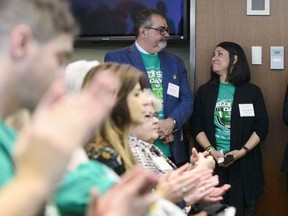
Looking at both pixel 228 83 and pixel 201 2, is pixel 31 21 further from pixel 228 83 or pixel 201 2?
Result: pixel 201 2

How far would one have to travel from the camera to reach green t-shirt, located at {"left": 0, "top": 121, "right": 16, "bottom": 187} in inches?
32.0

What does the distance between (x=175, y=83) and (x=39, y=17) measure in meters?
3.22

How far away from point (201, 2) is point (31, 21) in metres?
3.72

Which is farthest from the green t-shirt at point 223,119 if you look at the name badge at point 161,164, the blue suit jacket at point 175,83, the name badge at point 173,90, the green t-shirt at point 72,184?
the green t-shirt at point 72,184

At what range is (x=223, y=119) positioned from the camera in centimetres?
410

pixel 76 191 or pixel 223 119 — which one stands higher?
pixel 76 191

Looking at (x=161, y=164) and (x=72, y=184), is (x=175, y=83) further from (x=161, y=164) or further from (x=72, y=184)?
(x=72, y=184)

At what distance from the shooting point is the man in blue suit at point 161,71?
12.9 feet

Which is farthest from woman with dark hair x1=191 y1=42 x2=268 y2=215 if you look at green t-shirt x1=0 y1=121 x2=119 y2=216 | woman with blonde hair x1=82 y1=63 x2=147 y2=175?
green t-shirt x1=0 y1=121 x2=119 y2=216

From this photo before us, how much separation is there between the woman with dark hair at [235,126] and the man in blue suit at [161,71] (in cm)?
20

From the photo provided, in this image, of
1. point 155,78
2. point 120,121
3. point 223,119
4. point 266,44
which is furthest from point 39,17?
point 266,44

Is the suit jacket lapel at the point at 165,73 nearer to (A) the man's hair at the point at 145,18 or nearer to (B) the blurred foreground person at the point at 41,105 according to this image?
(A) the man's hair at the point at 145,18

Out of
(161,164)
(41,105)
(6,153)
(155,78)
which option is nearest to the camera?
(41,105)

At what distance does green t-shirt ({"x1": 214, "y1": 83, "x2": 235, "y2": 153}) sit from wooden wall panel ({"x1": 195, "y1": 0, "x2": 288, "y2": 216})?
422mm
